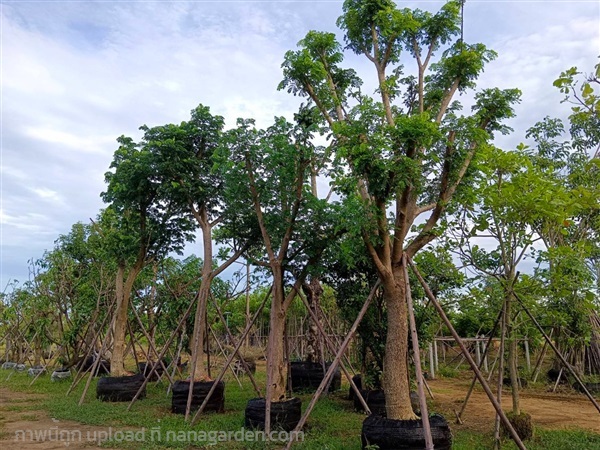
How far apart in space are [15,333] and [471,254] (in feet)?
59.1

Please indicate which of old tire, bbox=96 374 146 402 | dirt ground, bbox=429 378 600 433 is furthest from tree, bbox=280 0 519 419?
old tire, bbox=96 374 146 402

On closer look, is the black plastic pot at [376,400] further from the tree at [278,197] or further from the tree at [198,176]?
the tree at [198,176]

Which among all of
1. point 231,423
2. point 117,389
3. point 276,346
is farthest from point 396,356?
point 117,389

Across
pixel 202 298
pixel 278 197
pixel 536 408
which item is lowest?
pixel 536 408

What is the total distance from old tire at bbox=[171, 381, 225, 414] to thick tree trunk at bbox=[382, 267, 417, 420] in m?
3.39

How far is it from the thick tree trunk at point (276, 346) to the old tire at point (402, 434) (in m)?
1.78

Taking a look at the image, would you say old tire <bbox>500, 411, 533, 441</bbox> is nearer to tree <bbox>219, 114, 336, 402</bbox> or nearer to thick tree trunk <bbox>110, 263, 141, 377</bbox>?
tree <bbox>219, 114, 336, 402</bbox>

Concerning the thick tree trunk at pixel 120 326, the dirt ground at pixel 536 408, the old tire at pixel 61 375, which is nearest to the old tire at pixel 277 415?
the dirt ground at pixel 536 408

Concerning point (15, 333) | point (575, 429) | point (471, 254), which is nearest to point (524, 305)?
point (471, 254)

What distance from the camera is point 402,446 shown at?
14.9ft

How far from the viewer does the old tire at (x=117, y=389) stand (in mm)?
8719

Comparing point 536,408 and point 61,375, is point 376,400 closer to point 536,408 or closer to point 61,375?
point 536,408

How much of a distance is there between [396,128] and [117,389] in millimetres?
7226

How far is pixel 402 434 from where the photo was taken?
15.0ft
